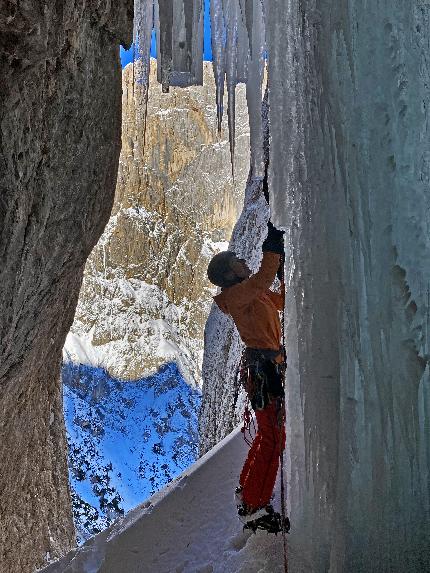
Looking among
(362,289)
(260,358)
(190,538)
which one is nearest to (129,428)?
(190,538)

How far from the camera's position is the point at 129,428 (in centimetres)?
2642

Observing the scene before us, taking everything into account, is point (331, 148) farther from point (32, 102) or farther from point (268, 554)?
point (32, 102)

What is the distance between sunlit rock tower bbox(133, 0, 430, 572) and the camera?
1.68 m

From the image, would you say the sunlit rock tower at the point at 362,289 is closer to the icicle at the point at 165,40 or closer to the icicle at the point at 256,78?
the icicle at the point at 256,78

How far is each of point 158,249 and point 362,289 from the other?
80.1ft

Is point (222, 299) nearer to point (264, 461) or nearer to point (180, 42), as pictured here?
point (264, 461)

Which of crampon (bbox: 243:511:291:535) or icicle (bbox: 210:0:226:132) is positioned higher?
icicle (bbox: 210:0:226:132)

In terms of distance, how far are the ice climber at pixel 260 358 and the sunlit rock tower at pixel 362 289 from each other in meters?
0.47

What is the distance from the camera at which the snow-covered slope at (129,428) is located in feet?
79.6

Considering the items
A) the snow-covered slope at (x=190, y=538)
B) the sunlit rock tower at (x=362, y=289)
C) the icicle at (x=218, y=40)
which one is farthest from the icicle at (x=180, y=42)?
the snow-covered slope at (x=190, y=538)

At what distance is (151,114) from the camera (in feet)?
79.2

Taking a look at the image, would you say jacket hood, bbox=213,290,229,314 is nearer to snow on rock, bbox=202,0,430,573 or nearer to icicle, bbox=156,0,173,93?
snow on rock, bbox=202,0,430,573

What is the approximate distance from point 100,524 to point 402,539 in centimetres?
2104

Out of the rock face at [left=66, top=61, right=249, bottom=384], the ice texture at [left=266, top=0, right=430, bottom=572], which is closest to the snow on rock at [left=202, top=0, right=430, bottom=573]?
the ice texture at [left=266, top=0, right=430, bottom=572]
